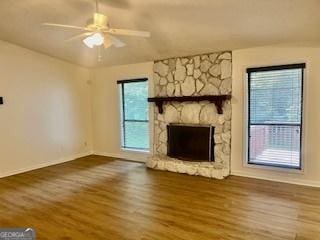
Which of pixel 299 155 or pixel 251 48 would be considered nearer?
pixel 299 155

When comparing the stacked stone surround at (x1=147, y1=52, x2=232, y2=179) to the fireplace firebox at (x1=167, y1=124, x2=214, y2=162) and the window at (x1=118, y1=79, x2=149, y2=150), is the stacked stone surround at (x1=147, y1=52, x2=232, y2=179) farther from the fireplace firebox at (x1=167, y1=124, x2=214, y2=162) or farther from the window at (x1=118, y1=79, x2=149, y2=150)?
the window at (x1=118, y1=79, x2=149, y2=150)

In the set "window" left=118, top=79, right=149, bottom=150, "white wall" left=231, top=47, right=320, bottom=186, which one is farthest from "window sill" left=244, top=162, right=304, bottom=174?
"window" left=118, top=79, right=149, bottom=150

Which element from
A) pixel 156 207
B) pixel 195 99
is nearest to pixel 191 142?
pixel 195 99

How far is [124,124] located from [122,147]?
574 mm

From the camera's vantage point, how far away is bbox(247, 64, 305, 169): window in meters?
4.09

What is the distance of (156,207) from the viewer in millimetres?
3314

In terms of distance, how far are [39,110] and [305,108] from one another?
17.0 feet

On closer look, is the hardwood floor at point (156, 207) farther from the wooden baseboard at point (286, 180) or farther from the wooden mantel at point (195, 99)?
the wooden mantel at point (195, 99)

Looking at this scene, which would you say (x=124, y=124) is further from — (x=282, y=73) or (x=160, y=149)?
(x=282, y=73)

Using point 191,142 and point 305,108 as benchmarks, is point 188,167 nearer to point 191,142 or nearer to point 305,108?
point 191,142

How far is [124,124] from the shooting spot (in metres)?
6.21

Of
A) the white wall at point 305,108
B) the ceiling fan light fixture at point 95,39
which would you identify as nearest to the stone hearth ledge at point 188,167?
the white wall at point 305,108

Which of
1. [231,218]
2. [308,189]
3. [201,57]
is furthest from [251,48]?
[231,218]

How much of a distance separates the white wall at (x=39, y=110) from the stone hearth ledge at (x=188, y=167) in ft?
7.41
